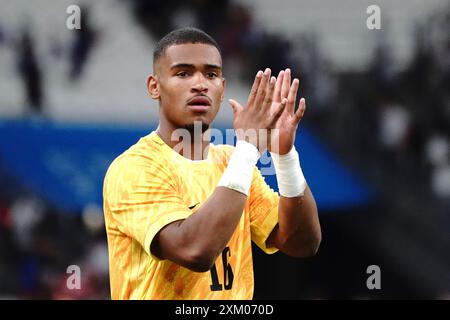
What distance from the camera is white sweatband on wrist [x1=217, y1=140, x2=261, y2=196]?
4.04m

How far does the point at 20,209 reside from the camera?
11.4 m

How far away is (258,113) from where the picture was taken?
162 inches

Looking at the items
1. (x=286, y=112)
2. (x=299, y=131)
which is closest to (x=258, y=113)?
(x=286, y=112)

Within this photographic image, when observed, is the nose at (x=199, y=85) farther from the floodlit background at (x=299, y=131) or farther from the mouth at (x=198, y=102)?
the floodlit background at (x=299, y=131)

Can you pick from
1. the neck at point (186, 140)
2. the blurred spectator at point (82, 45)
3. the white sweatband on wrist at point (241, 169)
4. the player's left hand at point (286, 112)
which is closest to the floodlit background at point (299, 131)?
the blurred spectator at point (82, 45)

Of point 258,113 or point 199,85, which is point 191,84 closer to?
point 199,85

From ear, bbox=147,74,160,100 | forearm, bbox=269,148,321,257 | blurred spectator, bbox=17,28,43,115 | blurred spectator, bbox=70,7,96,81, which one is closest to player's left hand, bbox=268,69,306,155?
forearm, bbox=269,148,321,257

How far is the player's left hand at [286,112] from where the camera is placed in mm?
4188

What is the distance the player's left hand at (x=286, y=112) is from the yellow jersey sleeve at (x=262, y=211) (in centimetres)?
47

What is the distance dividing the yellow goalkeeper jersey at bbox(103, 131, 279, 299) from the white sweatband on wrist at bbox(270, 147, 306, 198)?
1.08ft

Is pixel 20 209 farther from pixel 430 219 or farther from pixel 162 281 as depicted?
pixel 162 281

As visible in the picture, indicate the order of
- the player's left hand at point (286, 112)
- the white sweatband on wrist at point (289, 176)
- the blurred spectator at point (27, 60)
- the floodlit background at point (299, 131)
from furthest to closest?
the blurred spectator at point (27, 60) < the floodlit background at point (299, 131) < the white sweatband on wrist at point (289, 176) < the player's left hand at point (286, 112)

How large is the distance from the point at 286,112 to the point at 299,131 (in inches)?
274
